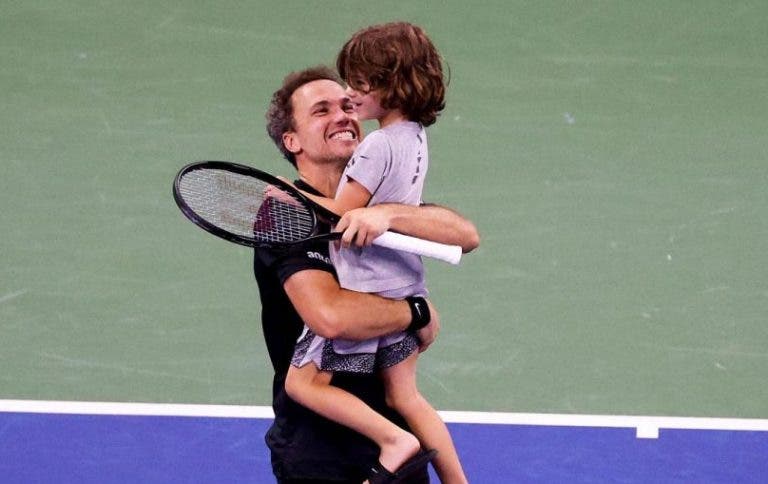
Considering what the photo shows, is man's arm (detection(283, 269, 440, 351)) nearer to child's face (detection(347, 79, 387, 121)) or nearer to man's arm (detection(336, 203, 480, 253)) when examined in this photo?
man's arm (detection(336, 203, 480, 253))

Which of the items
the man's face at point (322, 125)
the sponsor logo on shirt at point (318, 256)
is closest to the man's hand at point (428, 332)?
the sponsor logo on shirt at point (318, 256)

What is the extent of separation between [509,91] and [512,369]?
6.79 ft

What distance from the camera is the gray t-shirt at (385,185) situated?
4.39 meters

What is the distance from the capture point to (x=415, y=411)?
4680 millimetres

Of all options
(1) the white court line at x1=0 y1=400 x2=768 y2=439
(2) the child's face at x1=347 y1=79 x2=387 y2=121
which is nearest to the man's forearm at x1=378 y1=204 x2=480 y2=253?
(2) the child's face at x1=347 y1=79 x2=387 y2=121

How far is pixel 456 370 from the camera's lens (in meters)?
6.88

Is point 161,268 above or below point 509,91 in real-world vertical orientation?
below

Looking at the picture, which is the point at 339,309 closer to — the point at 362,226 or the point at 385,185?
the point at 362,226

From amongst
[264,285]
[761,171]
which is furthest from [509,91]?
[264,285]

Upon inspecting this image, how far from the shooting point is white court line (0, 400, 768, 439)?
21.4ft

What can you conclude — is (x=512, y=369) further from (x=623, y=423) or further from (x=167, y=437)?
(x=167, y=437)

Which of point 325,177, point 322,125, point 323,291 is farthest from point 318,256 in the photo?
point 322,125

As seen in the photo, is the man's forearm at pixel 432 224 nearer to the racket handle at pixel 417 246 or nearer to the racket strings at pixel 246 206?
the racket handle at pixel 417 246

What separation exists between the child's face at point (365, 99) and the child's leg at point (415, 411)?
77 cm
